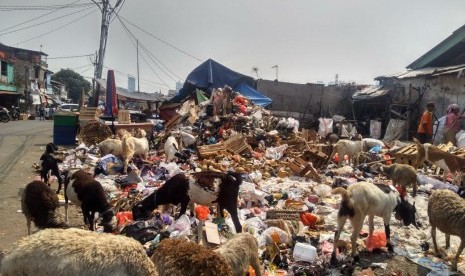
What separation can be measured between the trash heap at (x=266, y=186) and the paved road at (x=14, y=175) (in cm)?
121

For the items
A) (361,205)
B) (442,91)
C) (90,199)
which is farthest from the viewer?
(442,91)

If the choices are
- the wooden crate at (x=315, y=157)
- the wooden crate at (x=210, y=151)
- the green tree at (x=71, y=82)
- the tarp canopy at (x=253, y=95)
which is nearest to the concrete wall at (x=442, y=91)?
the wooden crate at (x=315, y=157)

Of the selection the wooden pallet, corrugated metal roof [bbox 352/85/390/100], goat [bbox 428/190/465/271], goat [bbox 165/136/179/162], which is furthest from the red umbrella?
corrugated metal roof [bbox 352/85/390/100]

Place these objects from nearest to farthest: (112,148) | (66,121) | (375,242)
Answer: (375,242)
(112,148)
(66,121)

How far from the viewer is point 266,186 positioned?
9008mm

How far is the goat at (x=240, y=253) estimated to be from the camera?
4055 mm

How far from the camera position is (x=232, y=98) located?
55.0ft

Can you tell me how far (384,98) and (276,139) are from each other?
8.61 metres

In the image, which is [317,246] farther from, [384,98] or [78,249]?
[384,98]

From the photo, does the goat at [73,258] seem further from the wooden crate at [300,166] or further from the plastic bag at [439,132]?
the plastic bag at [439,132]

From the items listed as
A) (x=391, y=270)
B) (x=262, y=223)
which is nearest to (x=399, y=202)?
(x=391, y=270)

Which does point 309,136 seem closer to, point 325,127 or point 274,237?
point 325,127

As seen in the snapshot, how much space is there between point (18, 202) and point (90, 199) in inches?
108

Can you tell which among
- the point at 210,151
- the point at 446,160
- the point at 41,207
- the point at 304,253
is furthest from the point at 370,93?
the point at 41,207
